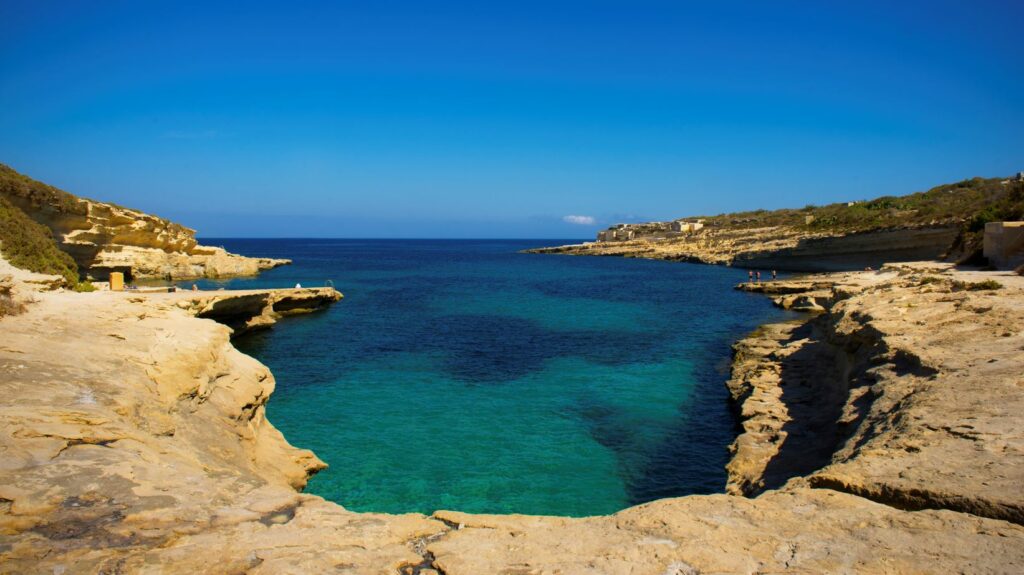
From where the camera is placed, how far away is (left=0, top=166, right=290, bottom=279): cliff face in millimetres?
33188

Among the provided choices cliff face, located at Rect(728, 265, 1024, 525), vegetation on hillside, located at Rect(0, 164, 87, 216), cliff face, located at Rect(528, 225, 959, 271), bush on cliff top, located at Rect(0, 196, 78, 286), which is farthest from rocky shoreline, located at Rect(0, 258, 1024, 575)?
cliff face, located at Rect(528, 225, 959, 271)

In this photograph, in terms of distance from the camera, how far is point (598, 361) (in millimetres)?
23031

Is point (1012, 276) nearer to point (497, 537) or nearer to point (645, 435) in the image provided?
point (645, 435)

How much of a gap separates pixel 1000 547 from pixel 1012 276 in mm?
21721

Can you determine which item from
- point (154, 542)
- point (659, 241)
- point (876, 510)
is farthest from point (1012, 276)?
point (659, 241)

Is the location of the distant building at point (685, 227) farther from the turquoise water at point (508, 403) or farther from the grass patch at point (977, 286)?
the grass patch at point (977, 286)

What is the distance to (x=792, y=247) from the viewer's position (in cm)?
6638

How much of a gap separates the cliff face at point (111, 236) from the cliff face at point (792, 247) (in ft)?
202

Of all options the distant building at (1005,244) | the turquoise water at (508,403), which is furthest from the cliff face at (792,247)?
the turquoise water at (508,403)

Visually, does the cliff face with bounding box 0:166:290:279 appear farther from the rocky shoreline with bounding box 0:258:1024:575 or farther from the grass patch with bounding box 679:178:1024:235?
the grass patch with bounding box 679:178:1024:235

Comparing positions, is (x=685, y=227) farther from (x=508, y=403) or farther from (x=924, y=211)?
(x=508, y=403)

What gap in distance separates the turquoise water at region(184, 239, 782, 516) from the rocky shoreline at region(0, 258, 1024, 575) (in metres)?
2.21

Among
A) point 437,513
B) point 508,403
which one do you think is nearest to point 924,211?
point 508,403

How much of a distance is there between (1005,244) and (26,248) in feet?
134
